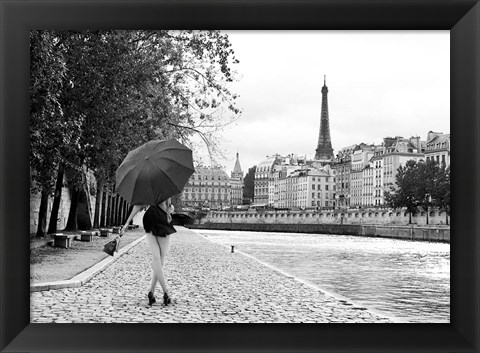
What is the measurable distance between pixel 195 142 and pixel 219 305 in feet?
21.2

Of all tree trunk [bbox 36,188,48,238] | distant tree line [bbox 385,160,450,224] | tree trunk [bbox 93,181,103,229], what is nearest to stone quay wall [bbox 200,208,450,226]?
distant tree line [bbox 385,160,450,224]

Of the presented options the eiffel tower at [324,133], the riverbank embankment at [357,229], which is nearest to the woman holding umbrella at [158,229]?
the eiffel tower at [324,133]

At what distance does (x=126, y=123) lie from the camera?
13.3 metres

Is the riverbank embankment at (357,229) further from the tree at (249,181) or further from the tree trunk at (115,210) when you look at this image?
the tree at (249,181)

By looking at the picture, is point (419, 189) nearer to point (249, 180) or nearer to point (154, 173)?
point (249, 180)

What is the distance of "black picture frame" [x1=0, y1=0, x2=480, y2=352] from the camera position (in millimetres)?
5656

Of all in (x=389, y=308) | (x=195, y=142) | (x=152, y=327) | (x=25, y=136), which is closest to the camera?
(x=152, y=327)

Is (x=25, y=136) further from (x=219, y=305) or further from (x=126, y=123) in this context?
(x=126, y=123)

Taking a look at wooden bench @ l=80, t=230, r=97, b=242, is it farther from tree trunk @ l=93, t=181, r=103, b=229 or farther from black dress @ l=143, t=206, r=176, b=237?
black dress @ l=143, t=206, r=176, b=237

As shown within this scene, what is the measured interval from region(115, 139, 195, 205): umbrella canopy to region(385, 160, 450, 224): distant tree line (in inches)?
499

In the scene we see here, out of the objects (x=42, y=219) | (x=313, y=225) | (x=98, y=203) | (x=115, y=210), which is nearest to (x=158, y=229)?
(x=42, y=219)

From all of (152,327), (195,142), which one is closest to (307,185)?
(195,142)

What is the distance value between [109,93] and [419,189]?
1398cm

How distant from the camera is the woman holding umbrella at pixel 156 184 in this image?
6.18 meters
